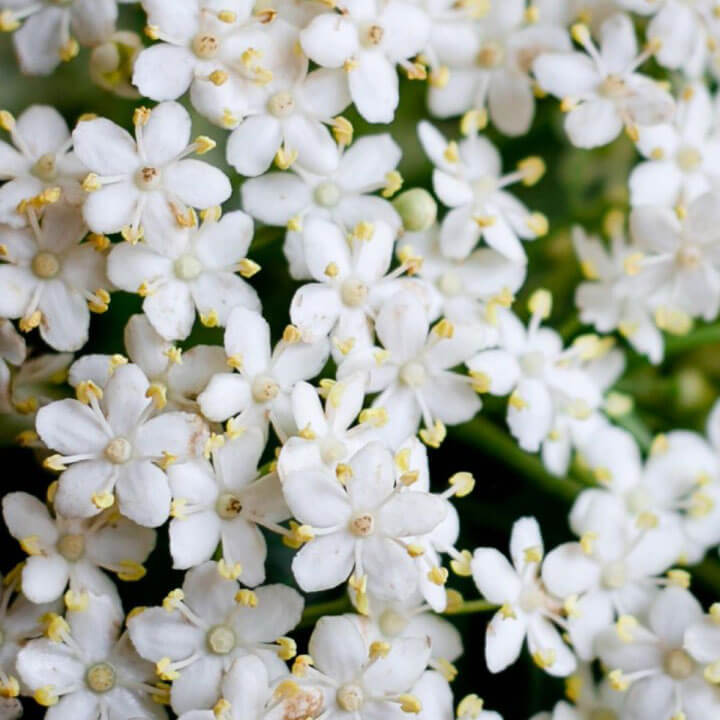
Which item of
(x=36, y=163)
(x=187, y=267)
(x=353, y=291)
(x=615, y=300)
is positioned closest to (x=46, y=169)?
(x=36, y=163)

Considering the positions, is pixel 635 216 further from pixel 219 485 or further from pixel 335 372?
pixel 219 485

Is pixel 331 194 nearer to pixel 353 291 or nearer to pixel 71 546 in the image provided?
pixel 353 291

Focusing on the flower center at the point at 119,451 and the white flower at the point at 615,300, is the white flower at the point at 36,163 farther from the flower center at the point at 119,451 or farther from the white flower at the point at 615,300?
the white flower at the point at 615,300

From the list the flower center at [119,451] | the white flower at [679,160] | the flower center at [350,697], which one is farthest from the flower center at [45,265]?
the white flower at [679,160]

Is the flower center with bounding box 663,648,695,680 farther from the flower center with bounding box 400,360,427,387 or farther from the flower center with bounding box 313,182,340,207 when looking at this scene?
the flower center with bounding box 313,182,340,207

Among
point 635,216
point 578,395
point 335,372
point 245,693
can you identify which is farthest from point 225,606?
point 635,216

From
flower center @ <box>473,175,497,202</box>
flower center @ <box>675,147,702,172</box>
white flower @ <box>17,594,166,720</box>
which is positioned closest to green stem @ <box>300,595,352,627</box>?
white flower @ <box>17,594,166,720</box>
